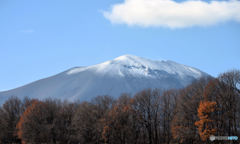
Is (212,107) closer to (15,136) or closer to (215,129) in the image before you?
(215,129)

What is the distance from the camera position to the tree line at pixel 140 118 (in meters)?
80.1

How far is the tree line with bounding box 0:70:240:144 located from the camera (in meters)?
80.1

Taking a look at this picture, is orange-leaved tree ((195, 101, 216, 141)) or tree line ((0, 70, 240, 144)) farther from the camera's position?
tree line ((0, 70, 240, 144))

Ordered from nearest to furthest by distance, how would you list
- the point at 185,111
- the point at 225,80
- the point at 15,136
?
the point at 225,80, the point at 185,111, the point at 15,136

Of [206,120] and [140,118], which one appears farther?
[140,118]

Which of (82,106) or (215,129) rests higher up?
(82,106)

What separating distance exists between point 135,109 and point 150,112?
5084 millimetres

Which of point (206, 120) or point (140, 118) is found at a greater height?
point (140, 118)

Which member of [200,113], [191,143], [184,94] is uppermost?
[184,94]

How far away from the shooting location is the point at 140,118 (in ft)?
323

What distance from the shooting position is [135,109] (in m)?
101

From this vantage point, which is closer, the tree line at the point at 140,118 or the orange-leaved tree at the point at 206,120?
the orange-leaved tree at the point at 206,120

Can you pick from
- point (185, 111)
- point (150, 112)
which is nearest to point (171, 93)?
point (150, 112)

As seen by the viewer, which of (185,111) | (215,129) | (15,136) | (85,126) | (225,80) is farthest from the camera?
(15,136)
